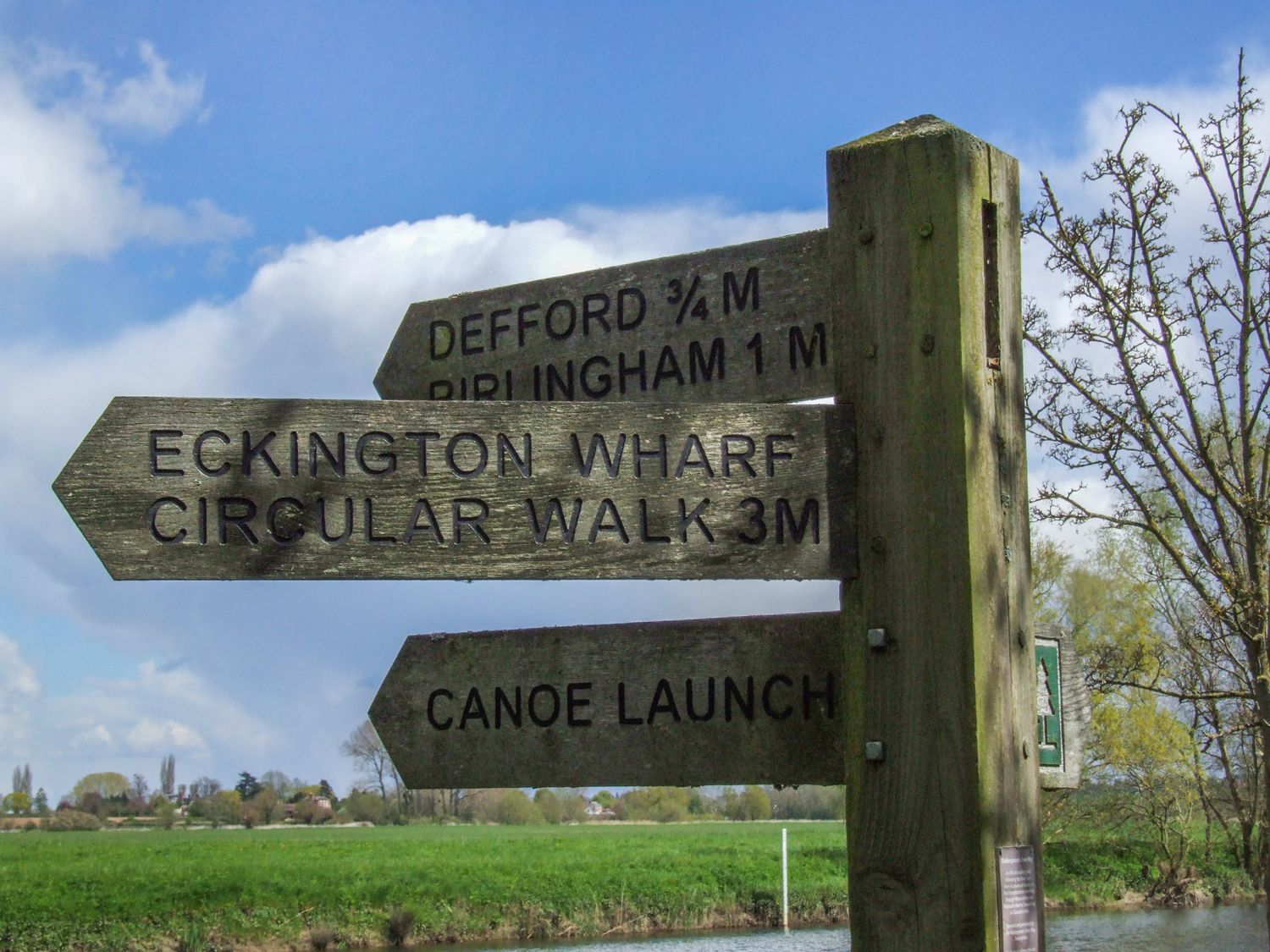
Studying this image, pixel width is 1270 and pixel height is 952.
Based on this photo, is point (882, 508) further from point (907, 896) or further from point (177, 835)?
point (177, 835)

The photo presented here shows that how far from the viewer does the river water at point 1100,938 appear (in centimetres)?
2353

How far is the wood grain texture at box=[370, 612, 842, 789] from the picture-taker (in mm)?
2314

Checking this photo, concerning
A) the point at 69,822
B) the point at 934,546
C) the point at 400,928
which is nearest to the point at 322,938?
the point at 400,928

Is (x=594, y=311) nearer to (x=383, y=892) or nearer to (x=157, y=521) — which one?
(x=157, y=521)

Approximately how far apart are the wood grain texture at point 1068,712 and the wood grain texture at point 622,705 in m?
0.64

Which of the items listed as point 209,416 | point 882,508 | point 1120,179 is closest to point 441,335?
point 209,416

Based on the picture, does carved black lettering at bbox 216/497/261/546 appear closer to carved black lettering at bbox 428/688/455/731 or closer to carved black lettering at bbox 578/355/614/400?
carved black lettering at bbox 428/688/455/731

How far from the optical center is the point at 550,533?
2227mm

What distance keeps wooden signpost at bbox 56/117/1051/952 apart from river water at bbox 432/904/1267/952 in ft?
72.8

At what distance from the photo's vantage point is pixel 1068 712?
8.93ft

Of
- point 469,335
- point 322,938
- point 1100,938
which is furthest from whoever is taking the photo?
point 322,938

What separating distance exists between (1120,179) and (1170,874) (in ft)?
92.5

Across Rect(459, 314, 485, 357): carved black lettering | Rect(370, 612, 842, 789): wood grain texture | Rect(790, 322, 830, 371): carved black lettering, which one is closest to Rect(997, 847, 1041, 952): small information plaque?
Rect(370, 612, 842, 789): wood grain texture

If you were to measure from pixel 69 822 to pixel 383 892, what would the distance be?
145 feet
